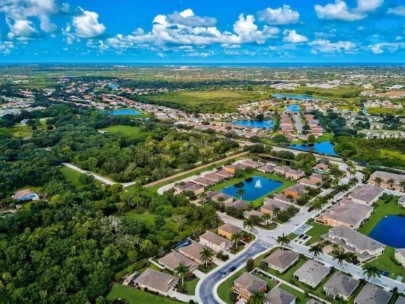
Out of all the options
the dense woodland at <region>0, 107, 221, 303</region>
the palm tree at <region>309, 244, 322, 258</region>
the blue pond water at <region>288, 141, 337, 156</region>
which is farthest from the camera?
the blue pond water at <region>288, 141, 337, 156</region>

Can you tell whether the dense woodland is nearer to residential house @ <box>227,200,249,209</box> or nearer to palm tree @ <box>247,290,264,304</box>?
residential house @ <box>227,200,249,209</box>

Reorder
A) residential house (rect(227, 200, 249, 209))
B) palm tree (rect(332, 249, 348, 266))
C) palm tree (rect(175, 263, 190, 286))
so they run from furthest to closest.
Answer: residential house (rect(227, 200, 249, 209)) → palm tree (rect(332, 249, 348, 266)) → palm tree (rect(175, 263, 190, 286))

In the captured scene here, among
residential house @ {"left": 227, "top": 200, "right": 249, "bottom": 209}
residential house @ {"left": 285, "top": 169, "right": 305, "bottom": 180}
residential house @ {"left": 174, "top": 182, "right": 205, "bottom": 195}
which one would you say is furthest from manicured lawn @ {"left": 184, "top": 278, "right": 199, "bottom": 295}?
residential house @ {"left": 285, "top": 169, "right": 305, "bottom": 180}

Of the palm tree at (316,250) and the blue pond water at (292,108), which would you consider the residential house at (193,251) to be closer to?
the palm tree at (316,250)

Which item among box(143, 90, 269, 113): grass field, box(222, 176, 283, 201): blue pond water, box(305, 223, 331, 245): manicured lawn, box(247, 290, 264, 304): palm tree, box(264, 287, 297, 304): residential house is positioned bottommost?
box(305, 223, 331, 245): manicured lawn

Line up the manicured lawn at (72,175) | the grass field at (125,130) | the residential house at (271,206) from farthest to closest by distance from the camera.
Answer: the grass field at (125,130)
the manicured lawn at (72,175)
the residential house at (271,206)

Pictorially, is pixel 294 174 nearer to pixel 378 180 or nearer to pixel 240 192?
pixel 240 192

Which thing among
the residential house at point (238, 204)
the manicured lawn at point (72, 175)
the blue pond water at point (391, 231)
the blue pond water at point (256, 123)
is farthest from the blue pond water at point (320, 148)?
the manicured lawn at point (72, 175)
